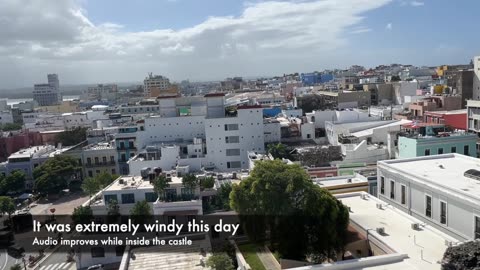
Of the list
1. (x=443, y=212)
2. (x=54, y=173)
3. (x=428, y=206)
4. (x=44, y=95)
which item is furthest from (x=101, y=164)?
(x=44, y=95)

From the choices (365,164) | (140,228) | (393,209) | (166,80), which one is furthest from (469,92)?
(166,80)

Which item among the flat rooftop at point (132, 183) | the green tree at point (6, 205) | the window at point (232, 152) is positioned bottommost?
the green tree at point (6, 205)

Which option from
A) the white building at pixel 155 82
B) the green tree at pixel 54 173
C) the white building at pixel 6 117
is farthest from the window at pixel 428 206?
the white building at pixel 155 82

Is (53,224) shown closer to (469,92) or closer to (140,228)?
(140,228)

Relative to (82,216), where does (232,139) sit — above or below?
above

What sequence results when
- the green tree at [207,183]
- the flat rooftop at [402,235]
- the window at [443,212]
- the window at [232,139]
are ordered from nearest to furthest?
the flat rooftop at [402,235] → the window at [443,212] → the green tree at [207,183] → the window at [232,139]

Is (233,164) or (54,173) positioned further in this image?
(54,173)

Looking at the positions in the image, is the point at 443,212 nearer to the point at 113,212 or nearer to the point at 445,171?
the point at 445,171

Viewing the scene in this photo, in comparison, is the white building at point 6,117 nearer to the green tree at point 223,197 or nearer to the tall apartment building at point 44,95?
the tall apartment building at point 44,95
